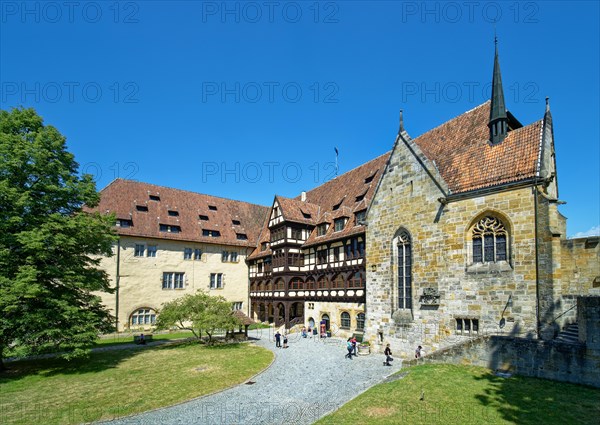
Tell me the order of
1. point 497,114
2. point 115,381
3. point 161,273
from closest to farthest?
point 115,381
point 497,114
point 161,273

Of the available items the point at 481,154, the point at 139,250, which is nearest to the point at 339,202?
the point at 481,154

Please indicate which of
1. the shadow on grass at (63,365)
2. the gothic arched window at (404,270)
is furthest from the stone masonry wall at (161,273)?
the gothic arched window at (404,270)

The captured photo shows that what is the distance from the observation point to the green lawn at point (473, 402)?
995 cm

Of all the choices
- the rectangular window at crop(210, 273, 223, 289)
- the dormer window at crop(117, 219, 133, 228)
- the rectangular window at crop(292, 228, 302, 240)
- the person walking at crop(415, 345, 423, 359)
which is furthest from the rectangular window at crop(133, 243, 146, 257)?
the person walking at crop(415, 345, 423, 359)

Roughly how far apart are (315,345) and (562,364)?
49.5 ft

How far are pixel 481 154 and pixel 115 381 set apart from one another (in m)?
21.1

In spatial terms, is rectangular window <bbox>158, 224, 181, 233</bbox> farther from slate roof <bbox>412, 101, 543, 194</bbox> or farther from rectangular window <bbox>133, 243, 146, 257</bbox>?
slate roof <bbox>412, 101, 543, 194</bbox>

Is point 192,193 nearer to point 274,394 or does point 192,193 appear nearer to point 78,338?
point 78,338

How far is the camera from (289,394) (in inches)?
547

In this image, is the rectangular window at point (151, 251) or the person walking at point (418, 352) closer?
the person walking at point (418, 352)

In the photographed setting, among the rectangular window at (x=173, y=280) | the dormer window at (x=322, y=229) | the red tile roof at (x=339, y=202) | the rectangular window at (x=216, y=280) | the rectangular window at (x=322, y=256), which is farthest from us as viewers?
the rectangular window at (x=216, y=280)

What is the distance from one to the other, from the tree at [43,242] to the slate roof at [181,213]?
13203 mm

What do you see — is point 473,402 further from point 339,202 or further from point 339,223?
point 339,202

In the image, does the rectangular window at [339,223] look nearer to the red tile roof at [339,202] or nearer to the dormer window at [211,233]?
the red tile roof at [339,202]
